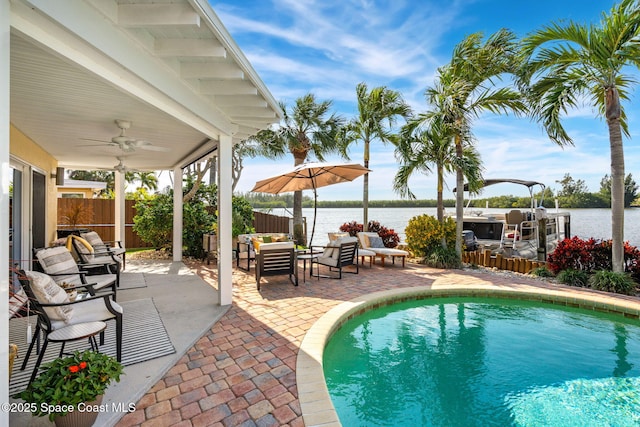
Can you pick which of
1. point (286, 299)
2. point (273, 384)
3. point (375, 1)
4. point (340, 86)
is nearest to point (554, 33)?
point (375, 1)

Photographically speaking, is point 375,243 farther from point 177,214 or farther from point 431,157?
point 177,214

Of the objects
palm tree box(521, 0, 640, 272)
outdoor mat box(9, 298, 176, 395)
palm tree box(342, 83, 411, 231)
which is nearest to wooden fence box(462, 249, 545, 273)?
palm tree box(521, 0, 640, 272)

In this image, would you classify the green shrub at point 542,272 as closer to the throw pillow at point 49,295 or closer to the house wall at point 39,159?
the throw pillow at point 49,295

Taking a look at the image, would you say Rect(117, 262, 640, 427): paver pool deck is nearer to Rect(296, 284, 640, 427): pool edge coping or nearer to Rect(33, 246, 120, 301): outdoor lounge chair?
Rect(296, 284, 640, 427): pool edge coping

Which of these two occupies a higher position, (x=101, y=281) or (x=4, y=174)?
(x=4, y=174)

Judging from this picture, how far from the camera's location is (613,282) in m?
6.13

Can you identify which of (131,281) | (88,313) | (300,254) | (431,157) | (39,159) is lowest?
(131,281)

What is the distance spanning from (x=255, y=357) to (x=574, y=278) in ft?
23.2

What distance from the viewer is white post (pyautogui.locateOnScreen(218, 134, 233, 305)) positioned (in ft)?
16.4

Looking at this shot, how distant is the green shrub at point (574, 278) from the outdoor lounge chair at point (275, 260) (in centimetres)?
592

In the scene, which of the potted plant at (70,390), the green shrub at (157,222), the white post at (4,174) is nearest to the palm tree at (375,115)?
→ the green shrub at (157,222)

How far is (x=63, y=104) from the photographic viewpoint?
4.09 m

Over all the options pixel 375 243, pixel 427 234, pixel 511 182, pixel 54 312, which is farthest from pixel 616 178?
pixel 54 312

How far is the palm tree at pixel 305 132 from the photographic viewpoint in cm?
1147
